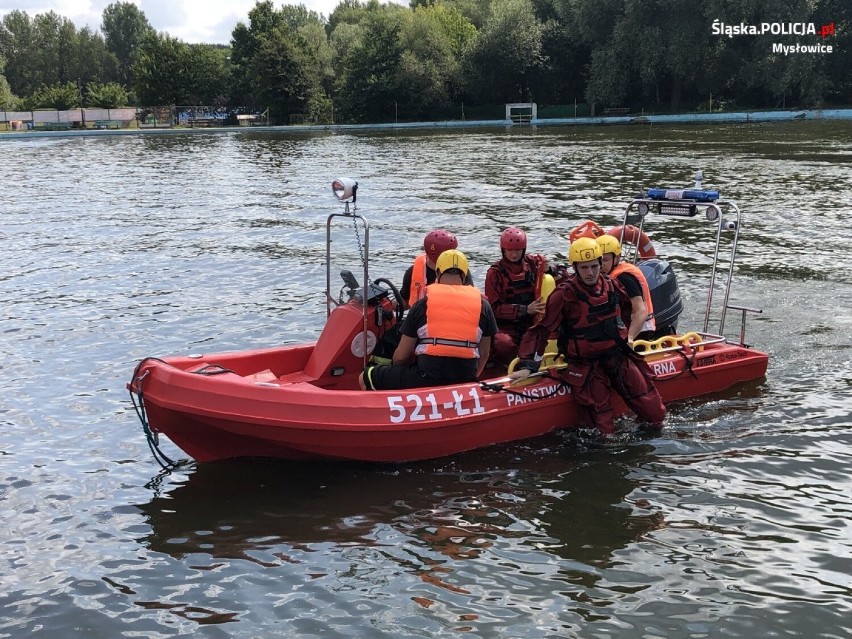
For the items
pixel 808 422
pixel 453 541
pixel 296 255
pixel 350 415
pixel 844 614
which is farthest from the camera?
pixel 296 255

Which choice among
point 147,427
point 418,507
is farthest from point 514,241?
point 147,427

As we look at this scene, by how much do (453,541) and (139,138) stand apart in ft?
194

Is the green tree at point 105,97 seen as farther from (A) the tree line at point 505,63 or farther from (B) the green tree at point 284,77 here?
(B) the green tree at point 284,77

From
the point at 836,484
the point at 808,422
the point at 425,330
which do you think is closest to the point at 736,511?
the point at 836,484

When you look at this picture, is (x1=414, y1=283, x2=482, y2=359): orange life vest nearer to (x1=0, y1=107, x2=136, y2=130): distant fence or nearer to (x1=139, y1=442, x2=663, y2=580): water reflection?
(x1=139, y1=442, x2=663, y2=580): water reflection

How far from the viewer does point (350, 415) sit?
22.3 feet

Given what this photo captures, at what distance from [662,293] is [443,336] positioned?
2813mm

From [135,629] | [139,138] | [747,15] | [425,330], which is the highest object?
[747,15]

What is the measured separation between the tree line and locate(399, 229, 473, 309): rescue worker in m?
48.7

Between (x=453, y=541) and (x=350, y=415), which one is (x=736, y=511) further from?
(x=350, y=415)

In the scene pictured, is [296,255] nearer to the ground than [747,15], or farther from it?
nearer to the ground

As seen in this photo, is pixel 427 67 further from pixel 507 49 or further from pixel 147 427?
pixel 147 427

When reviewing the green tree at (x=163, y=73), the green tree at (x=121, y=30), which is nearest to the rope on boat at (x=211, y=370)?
the green tree at (x=163, y=73)

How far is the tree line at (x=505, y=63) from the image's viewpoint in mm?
51781
